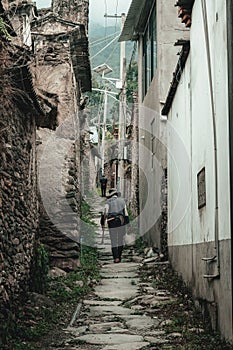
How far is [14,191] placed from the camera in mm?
7180

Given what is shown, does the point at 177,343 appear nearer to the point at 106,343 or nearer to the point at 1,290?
the point at 106,343

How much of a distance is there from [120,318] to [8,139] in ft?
9.33

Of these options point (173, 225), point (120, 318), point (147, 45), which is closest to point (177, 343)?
point (120, 318)

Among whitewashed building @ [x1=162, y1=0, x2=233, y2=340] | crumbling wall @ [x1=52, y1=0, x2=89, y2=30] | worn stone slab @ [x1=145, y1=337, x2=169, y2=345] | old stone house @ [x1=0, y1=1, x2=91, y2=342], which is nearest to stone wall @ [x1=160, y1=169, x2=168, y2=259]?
old stone house @ [x1=0, y1=1, x2=91, y2=342]

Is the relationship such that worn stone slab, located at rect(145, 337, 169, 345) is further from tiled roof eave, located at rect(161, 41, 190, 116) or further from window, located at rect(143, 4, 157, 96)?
window, located at rect(143, 4, 157, 96)

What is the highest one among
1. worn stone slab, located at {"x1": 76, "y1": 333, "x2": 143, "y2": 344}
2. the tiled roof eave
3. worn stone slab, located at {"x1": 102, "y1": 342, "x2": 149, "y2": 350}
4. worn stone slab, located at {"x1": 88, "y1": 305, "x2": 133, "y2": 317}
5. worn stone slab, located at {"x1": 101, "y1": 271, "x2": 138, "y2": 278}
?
the tiled roof eave

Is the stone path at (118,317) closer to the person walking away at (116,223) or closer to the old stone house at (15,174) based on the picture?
the old stone house at (15,174)

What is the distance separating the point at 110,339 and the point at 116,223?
24.5ft

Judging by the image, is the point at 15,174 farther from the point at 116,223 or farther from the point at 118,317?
the point at 116,223

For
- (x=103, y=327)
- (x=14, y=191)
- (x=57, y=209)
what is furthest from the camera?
(x=57, y=209)

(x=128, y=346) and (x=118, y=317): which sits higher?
(x=128, y=346)

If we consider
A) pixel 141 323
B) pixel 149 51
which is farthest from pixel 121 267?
pixel 149 51

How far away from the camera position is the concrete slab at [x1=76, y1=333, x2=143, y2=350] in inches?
254

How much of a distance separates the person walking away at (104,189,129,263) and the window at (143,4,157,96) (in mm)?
3591
